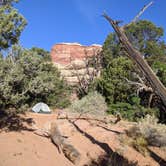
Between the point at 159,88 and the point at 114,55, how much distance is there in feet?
89.0

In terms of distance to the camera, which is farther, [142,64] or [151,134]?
[151,134]

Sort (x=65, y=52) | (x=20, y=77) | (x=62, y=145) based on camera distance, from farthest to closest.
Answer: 1. (x=65, y=52)
2. (x=20, y=77)
3. (x=62, y=145)

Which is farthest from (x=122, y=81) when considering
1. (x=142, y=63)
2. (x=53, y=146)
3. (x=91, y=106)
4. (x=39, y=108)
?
(x=142, y=63)

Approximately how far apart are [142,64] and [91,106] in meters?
14.0

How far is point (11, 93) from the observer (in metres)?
11.1

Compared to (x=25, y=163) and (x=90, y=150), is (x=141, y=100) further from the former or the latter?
(x=25, y=163)

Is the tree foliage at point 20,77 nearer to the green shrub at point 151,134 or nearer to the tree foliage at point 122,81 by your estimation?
the green shrub at point 151,134

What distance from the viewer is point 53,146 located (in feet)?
36.3

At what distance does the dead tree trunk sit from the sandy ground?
4547 mm

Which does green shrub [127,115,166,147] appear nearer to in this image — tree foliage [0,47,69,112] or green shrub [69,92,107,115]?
tree foliage [0,47,69,112]

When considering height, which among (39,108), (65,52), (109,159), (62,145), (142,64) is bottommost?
(109,159)

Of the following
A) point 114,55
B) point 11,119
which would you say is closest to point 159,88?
point 11,119

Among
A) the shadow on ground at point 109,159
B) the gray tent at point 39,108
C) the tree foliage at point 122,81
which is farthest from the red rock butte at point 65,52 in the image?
the shadow on ground at point 109,159

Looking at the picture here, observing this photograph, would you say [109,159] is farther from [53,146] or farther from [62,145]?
[53,146]
